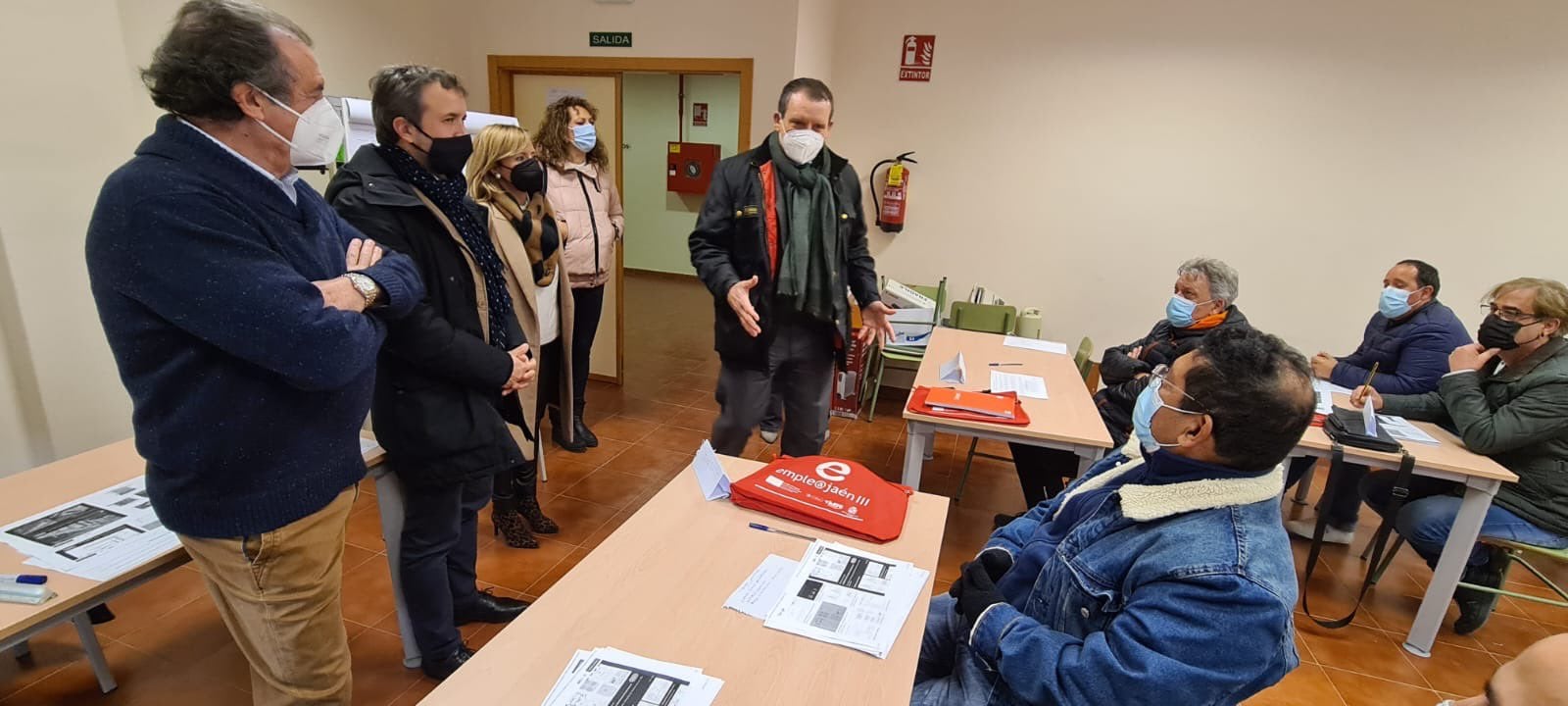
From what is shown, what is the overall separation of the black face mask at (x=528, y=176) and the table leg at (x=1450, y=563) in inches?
129

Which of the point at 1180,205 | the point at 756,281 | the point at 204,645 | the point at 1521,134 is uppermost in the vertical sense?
the point at 1521,134

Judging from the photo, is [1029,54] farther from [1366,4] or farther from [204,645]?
[204,645]

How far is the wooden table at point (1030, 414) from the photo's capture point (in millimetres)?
2334

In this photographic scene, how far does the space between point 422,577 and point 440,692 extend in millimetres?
908

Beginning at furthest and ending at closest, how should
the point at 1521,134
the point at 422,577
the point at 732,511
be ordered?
1. the point at 1521,134
2. the point at 422,577
3. the point at 732,511

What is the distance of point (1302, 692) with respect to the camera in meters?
2.31

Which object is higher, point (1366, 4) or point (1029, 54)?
point (1366, 4)

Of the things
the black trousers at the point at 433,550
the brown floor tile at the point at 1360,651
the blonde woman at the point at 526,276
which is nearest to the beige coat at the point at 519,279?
the blonde woman at the point at 526,276

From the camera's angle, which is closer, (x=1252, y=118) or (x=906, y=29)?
(x=1252, y=118)

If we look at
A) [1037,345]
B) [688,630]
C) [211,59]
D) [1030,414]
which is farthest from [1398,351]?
[211,59]

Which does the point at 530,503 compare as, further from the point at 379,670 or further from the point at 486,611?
the point at 379,670

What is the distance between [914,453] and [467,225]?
159cm

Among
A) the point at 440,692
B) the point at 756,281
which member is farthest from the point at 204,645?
the point at 756,281

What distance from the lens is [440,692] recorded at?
3.44 ft
